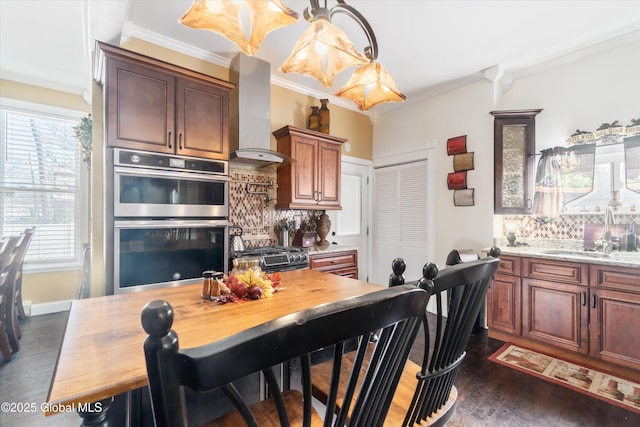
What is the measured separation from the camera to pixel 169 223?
2342 millimetres

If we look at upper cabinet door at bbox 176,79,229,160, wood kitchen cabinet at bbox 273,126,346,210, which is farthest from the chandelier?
wood kitchen cabinet at bbox 273,126,346,210

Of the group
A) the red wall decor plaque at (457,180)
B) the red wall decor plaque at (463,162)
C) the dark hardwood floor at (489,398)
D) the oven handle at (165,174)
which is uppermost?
the red wall decor plaque at (463,162)

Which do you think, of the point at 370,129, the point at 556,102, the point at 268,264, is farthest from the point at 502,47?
the point at 268,264

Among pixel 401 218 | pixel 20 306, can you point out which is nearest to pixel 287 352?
pixel 401 218

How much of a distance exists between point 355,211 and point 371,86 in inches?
114

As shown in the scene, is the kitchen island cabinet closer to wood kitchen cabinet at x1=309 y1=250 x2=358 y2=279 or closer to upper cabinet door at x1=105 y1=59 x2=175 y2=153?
wood kitchen cabinet at x1=309 y1=250 x2=358 y2=279

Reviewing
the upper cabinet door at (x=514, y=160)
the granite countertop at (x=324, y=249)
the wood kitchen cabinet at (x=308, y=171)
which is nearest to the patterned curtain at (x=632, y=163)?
the upper cabinet door at (x=514, y=160)

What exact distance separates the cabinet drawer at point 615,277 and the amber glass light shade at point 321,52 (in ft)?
8.36

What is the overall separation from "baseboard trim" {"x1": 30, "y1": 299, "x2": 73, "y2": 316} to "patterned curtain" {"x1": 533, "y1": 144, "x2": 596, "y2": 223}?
5.74 m

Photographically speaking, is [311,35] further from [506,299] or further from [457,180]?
[506,299]

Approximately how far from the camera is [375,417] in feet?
2.21

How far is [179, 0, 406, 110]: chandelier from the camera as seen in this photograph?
1.25 metres

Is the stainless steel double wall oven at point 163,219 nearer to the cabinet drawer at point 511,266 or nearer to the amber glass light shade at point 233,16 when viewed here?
the amber glass light shade at point 233,16

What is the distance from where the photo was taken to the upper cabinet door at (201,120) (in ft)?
8.14
